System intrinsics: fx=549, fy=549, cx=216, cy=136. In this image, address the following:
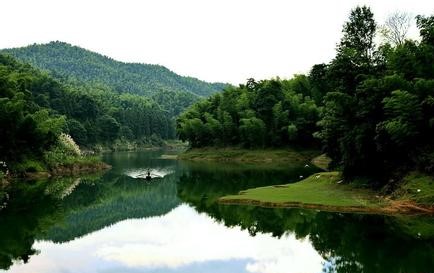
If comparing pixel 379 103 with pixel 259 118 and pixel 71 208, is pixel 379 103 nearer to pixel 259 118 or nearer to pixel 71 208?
pixel 71 208

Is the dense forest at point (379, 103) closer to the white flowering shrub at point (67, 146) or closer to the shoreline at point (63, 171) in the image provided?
the shoreline at point (63, 171)

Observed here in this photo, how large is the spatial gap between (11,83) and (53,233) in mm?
40215

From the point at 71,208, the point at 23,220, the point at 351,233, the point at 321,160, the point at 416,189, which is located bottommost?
the point at 71,208

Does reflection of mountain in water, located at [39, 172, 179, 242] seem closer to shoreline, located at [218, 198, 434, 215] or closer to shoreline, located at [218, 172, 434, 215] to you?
shoreline, located at [218, 172, 434, 215]

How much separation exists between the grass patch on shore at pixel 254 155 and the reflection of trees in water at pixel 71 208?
105 feet

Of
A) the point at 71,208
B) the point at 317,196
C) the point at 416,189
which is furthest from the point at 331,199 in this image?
the point at 71,208

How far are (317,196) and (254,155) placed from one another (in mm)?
60980

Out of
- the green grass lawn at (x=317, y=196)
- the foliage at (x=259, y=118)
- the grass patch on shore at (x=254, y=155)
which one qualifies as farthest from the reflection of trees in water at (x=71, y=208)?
the foliage at (x=259, y=118)

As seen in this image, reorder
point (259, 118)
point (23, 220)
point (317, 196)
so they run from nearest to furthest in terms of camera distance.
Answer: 1. point (23, 220)
2. point (317, 196)
3. point (259, 118)

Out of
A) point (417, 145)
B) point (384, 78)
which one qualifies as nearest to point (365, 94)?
point (384, 78)

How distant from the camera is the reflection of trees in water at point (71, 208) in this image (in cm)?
3266

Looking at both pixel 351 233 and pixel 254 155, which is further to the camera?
pixel 254 155

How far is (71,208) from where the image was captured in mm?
45656

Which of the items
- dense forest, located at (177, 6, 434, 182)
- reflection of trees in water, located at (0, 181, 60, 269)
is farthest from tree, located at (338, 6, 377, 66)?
reflection of trees in water, located at (0, 181, 60, 269)
